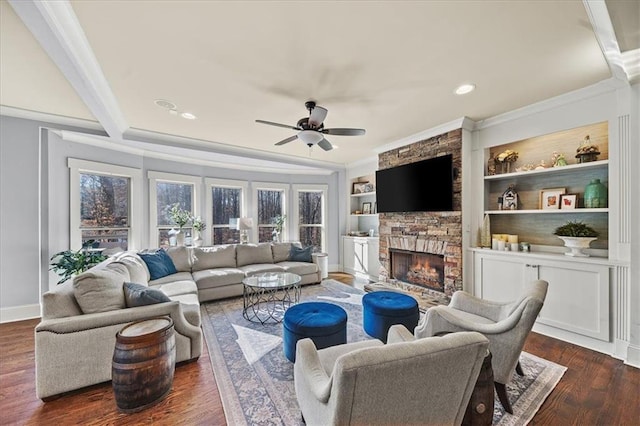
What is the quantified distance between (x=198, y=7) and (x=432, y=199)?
364cm

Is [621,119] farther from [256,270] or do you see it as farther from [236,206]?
[236,206]

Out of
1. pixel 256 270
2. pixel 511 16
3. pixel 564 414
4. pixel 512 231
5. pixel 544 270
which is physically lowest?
pixel 564 414

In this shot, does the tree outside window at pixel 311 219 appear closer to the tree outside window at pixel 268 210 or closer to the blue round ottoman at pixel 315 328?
the tree outside window at pixel 268 210

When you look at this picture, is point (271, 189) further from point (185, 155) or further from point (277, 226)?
point (185, 155)

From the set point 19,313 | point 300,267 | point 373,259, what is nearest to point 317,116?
point 300,267

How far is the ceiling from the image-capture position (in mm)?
1768

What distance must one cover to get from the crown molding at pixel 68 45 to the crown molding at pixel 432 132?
410 cm

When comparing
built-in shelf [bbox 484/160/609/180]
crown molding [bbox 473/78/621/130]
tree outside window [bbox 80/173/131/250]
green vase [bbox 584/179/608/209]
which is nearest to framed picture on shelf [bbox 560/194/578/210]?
green vase [bbox 584/179/608/209]

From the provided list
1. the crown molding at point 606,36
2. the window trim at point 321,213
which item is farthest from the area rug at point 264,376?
the window trim at point 321,213

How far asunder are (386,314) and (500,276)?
179 centimetres

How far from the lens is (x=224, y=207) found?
20.0 ft

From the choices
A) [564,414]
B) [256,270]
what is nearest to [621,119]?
[564,414]

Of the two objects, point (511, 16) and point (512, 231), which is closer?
point (511, 16)

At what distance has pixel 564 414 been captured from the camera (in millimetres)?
1854
